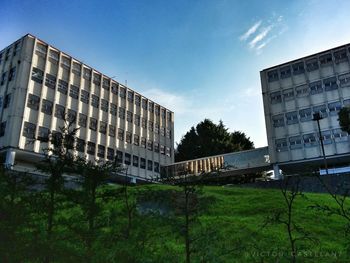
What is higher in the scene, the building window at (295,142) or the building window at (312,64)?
the building window at (312,64)

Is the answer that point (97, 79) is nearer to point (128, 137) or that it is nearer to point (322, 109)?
point (128, 137)

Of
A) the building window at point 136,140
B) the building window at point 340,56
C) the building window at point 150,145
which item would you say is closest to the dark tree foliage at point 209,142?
the building window at point 150,145

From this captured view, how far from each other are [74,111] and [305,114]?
1114 inches

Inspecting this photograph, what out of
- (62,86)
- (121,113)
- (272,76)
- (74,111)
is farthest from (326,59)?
(62,86)

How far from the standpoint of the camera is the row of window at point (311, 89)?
41.6 meters

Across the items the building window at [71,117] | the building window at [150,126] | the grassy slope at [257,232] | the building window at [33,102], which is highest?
the building window at [150,126]

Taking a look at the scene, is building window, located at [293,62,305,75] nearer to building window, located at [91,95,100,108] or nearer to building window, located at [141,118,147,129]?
building window, located at [141,118,147,129]

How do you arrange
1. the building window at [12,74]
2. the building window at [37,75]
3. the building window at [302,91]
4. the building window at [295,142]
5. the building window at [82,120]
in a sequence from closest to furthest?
1. the building window at [12,74]
2. the building window at [37,75]
3. the building window at [295,142]
4. the building window at [82,120]
5. the building window at [302,91]

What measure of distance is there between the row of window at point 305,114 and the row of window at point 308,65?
16.6ft

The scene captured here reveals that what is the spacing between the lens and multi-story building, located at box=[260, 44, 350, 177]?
41.0 meters

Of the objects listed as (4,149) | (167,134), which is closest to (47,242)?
(4,149)

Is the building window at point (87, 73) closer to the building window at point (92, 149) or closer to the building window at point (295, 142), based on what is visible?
the building window at point (92, 149)

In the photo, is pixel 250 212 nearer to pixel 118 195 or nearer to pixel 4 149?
pixel 118 195

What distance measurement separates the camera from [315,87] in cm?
4322
